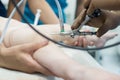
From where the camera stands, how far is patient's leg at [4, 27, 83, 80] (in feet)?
2.99

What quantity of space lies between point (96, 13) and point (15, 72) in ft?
1.18

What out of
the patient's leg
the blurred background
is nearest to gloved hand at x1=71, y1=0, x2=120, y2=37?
the patient's leg

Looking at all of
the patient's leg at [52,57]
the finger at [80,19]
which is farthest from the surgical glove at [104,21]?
the patient's leg at [52,57]

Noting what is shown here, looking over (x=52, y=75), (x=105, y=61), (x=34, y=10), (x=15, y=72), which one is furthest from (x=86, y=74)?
(x=34, y=10)

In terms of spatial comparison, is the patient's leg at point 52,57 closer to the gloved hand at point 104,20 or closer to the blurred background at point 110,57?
the gloved hand at point 104,20

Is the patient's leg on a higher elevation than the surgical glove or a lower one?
lower

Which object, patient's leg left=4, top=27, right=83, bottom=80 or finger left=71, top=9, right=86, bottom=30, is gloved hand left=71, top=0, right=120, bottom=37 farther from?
patient's leg left=4, top=27, right=83, bottom=80

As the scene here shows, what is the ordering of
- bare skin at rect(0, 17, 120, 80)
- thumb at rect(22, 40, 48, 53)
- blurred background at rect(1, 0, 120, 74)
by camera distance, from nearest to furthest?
bare skin at rect(0, 17, 120, 80), thumb at rect(22, 40, 48, 53), blurred background at rect(1, 0, 120, 74)

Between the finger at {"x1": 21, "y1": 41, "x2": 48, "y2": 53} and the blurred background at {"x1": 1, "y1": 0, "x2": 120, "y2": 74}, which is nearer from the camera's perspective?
the finger at {"x1": 21, "y1": 41, "x2": 48, "y2": 53}

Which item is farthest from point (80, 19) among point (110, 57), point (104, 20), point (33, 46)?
point (110, 57)

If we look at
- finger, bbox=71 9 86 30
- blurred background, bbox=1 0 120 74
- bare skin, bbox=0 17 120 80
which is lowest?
blurred background, bbox=1 0 120 74

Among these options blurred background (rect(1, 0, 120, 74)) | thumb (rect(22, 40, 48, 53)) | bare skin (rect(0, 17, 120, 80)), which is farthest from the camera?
blurred background (rect(1, 0, 120, 74))

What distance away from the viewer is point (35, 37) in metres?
1.09

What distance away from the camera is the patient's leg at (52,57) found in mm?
913
